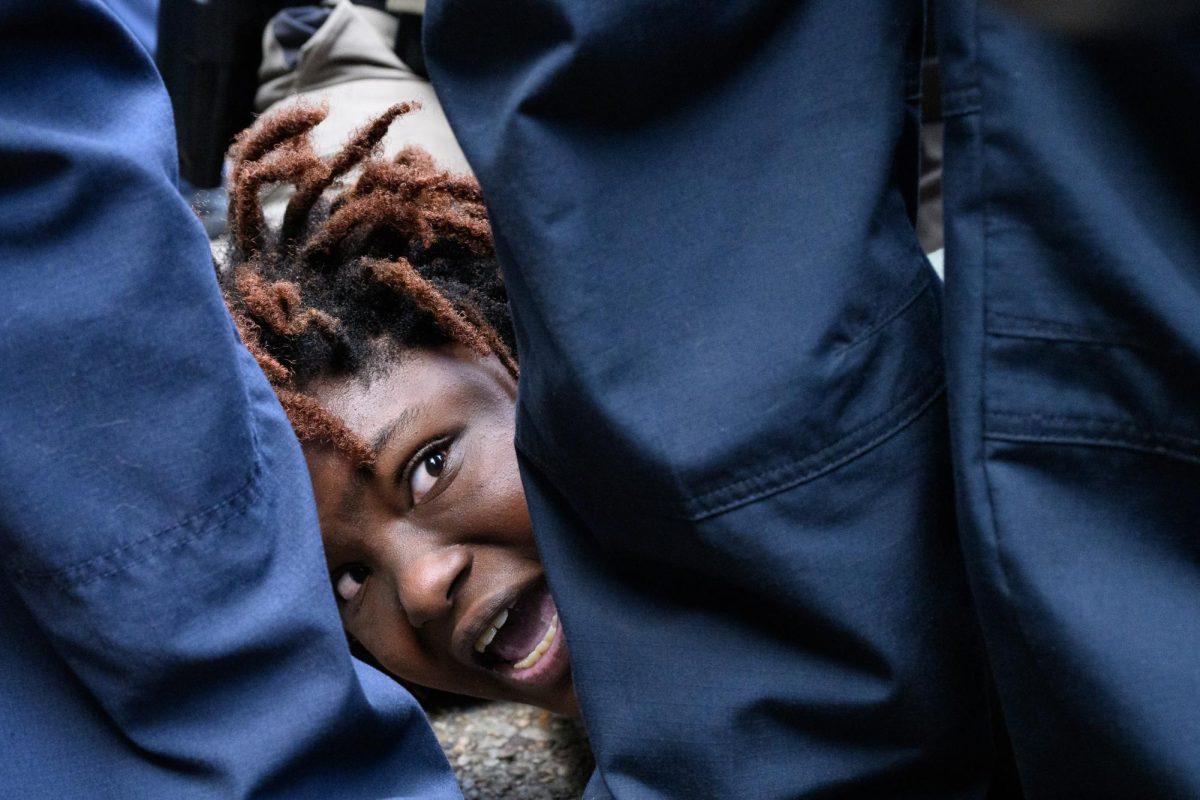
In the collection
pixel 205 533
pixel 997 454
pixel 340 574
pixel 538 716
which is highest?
pixel 997 454

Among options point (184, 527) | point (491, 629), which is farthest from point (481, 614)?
point (184, 527)

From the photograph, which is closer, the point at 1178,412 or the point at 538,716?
the point at 1178,412

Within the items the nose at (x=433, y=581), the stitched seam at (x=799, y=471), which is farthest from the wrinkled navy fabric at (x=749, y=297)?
the nose at (x=433, y=581)

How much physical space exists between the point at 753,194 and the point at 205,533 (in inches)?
11.7

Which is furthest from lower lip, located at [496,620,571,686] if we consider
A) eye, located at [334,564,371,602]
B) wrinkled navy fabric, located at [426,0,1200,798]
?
wrinkled navy fabric, located at [426,0,1200,798]

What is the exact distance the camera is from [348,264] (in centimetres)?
102

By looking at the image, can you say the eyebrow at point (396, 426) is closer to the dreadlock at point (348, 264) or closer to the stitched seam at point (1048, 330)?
the dreadlock at point (348, 264)

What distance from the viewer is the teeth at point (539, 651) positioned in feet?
3.28

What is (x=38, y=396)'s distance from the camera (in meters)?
0.57

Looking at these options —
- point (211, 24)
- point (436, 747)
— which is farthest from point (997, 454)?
point (211, 24)

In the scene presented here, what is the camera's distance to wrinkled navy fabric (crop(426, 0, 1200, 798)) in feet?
1.64

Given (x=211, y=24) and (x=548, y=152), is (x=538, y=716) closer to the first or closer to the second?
(x=548, y=152)

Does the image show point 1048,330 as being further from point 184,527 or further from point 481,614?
point 481,614

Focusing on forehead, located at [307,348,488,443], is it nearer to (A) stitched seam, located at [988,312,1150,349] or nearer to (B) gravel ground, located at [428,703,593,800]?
(B) gravel ground, located at [428,703,593,800]
